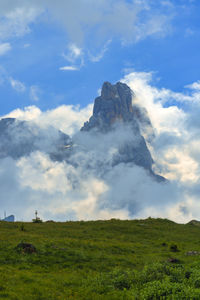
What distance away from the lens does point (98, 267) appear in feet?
95.9

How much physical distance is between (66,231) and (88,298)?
30.0 m

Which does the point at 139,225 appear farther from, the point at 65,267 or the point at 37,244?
the point at 65,267

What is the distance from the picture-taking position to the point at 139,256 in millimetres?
35688

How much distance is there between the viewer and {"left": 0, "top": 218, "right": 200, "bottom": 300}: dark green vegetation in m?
19.9

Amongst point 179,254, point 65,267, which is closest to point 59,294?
point 65,267

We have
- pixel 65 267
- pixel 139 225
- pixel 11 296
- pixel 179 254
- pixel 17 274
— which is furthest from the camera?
pixel 139 225

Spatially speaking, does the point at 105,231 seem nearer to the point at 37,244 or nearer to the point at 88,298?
the point at 37,244

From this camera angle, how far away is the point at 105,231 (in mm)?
52219

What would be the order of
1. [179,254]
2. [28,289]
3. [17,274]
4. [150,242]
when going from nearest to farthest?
[28,289] → [17,274] → [179,254] → [150,242]

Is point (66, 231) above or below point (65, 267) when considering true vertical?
above

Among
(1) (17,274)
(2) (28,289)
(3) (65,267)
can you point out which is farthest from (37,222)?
(2) (28,289)

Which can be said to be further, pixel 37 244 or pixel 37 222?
pixel 37 222

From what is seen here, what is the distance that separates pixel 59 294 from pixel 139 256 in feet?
57.4

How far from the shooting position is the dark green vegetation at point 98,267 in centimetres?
1986
